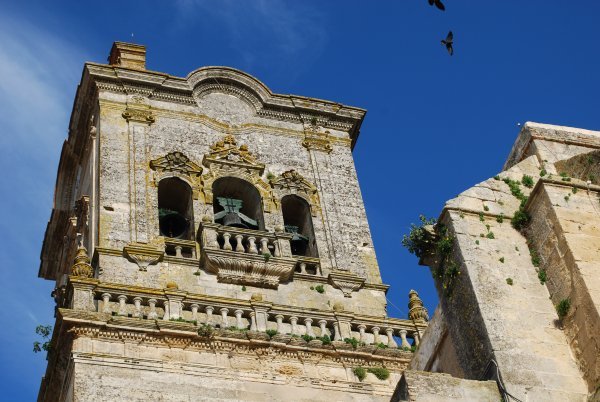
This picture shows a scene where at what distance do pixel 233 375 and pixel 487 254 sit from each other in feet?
26.6

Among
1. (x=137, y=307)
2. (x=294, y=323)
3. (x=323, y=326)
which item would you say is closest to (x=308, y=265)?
(x=323, y=326)

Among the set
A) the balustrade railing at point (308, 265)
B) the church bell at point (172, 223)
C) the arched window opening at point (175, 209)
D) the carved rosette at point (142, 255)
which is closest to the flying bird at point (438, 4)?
the carved rosette at point (142, 255)

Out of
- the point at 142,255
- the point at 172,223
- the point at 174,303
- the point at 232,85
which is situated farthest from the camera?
the point at 232,85

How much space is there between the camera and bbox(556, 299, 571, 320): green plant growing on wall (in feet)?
40.6

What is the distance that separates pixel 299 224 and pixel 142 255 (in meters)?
4.34

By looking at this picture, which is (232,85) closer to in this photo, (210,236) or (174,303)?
(210,236)

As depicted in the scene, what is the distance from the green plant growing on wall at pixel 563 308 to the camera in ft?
40.6

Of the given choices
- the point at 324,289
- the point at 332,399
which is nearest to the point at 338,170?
the point at 324,289

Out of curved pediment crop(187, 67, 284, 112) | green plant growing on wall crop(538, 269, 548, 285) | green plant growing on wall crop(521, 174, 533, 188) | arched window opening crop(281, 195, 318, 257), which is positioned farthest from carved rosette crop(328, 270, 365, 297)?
green plant growing on wall crop(538, 269, 548, 285)

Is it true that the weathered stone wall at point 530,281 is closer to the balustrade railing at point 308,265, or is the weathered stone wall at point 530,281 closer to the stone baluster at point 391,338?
the stone baluster at point 391,338

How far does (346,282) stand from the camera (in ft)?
78.9

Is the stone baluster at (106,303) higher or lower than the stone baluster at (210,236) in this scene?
lower

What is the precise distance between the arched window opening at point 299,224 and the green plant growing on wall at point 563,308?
→ 12.7 m

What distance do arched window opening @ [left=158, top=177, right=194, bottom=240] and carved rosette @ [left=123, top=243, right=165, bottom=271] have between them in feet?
5.14
